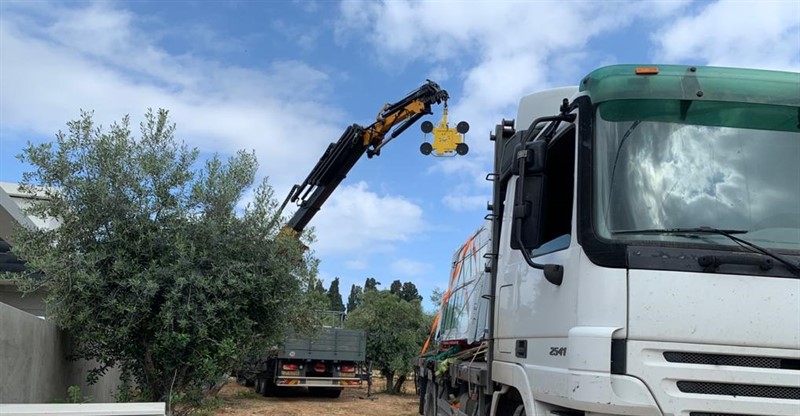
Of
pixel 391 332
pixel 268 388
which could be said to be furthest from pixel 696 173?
pixel 391 332

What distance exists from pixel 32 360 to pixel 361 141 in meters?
8.63

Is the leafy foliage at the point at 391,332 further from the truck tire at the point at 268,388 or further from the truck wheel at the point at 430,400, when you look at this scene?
the truck wheel at the point at 430,400

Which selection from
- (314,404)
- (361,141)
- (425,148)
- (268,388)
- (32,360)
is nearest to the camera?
(32,360)

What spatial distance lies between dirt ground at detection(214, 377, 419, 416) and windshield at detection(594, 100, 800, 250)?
39.2 feet

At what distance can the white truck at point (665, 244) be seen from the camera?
3264 millimetres

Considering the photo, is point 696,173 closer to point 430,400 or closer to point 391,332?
point 430,400

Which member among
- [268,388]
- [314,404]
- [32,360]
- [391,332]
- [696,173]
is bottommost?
[314,404]

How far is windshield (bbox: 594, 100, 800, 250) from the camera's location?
346 centimetres

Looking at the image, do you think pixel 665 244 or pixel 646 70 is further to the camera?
pixel 646 70

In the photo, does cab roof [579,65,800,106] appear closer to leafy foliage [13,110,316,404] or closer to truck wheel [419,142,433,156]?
leafy foliage [13,110,316,404]

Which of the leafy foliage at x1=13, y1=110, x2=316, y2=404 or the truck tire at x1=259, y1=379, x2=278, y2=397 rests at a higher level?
the leafy foliage at x1=13, y1=110, x2=316, y2=404

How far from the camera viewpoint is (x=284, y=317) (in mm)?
7695

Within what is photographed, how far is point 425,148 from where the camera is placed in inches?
460

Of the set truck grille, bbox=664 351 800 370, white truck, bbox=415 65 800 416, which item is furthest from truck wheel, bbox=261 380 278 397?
truck grille, bbox=664 351 800 370
